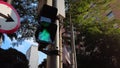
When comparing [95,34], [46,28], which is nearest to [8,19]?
[46,28]

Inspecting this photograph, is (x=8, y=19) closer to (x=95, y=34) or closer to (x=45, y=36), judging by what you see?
(x=45, y=36)

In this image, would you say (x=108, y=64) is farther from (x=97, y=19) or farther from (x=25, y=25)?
(x=25, y=25)

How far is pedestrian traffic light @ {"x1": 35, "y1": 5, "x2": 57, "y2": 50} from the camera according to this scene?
3164mm

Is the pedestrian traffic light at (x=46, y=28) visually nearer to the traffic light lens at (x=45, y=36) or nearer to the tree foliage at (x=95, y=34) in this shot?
the traffic light lens at (x=45, y=36)

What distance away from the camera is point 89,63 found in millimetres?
18516

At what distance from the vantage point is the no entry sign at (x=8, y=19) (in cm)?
335

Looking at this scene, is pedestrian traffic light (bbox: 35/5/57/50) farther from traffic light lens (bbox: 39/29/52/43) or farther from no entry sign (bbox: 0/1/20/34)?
no entry sign (bbox: 0/1/20/34)

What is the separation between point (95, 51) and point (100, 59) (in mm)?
1025

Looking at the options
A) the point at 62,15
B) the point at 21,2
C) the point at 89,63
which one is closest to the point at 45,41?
the point at 62,15

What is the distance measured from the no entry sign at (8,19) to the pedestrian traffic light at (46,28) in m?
0.47

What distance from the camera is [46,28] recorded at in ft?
10.5

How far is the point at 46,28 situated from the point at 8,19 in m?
0.68

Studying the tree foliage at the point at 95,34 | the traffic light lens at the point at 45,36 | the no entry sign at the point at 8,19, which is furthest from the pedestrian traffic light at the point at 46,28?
the tree foliage at the point at 95,34

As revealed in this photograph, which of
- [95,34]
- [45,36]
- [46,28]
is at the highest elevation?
[95,34]
